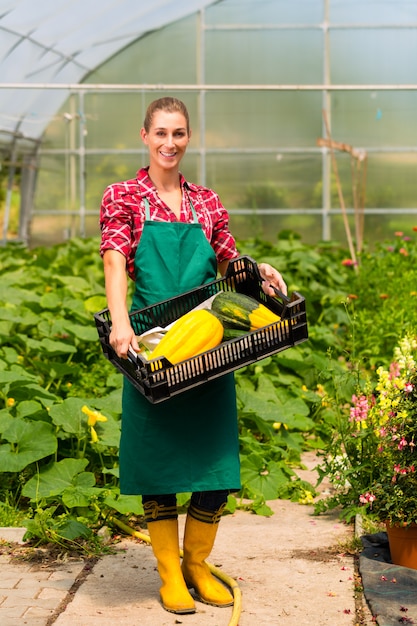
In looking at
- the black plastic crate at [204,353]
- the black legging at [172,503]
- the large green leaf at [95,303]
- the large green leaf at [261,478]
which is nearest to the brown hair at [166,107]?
the black plastic crate at [204,353]

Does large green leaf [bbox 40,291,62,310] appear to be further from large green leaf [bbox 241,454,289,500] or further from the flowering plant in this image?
the flowering plant

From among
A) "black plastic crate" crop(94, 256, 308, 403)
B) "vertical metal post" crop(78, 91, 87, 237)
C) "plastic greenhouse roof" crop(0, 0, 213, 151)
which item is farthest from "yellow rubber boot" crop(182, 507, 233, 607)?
"vertical metal post" crop(78, 91, 87, 237)

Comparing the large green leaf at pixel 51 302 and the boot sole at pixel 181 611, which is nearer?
the boot sole at pixel 181 611

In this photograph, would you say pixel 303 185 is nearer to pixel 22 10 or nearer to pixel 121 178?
pixel 121 178

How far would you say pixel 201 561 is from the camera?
3068 millimetres

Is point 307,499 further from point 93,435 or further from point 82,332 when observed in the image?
point 82,332

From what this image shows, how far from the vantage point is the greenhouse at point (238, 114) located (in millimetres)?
12023

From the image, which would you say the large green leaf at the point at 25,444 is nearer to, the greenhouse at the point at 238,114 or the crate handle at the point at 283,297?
the crate handle at the point at 283,297

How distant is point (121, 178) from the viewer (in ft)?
39.7

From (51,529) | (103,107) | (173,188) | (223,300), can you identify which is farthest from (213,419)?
(103,107)

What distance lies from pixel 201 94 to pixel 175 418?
9.57 m

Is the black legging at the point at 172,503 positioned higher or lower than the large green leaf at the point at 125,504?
higher

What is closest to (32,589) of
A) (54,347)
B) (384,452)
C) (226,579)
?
(226,579)

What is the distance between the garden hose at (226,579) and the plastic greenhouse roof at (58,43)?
821cm
